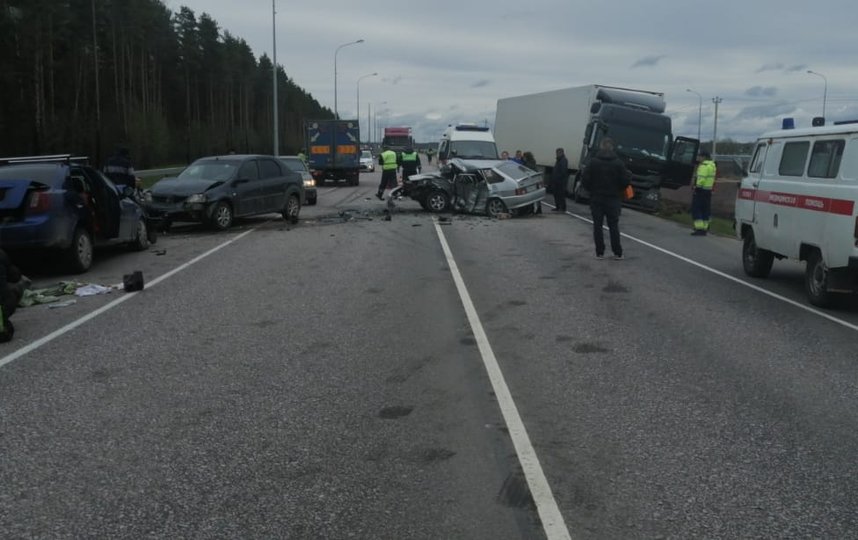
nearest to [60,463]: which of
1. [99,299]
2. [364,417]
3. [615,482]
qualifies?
[364,417]

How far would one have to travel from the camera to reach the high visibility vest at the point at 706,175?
18.0 metres

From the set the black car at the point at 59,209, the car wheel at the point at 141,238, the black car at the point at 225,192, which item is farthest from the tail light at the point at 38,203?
the black car at the point at 225,192

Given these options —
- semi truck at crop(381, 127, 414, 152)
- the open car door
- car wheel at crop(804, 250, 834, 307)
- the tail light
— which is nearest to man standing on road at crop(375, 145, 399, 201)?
the open car door

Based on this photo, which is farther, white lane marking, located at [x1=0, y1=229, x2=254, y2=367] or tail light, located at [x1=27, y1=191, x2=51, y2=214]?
tail light, located at [x1=27, y1=191, x2=51, y2=214]

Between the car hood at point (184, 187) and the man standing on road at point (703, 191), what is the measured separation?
1077 cm

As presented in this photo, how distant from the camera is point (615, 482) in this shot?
4281 mm

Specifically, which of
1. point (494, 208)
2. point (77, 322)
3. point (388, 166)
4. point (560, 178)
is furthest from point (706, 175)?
point (77, 322)

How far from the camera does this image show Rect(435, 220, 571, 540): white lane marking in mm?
3799

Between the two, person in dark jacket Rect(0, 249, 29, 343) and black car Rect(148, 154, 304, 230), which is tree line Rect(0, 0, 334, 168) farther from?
person in dark jacket Rect(0, 249, 29, 343)

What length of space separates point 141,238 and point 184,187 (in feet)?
9.65

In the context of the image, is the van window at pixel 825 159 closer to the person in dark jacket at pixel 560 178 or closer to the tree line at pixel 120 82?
the person in dark jacket at pixel 560 178

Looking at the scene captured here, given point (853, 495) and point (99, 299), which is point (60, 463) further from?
point (99, 299)

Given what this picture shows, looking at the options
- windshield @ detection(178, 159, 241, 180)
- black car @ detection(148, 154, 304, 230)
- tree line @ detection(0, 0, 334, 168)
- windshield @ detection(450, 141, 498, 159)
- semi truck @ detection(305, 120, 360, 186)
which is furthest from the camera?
tree line @ detection(0, 0, 334, 168)

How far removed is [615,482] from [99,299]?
24.7ft
